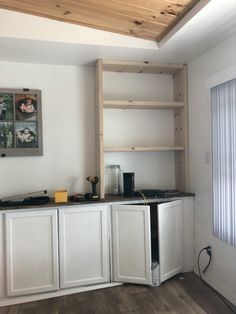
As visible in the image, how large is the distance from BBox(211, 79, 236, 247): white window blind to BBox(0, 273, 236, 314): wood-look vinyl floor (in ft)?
1.79

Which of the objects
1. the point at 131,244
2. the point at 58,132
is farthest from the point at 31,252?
the point at 58,132

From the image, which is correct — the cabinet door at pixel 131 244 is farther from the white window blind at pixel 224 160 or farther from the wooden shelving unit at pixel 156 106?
the white window blind at pixel 224 160

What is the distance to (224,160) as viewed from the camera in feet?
7.87

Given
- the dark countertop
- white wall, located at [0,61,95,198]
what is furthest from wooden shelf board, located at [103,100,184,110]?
the dark countertop

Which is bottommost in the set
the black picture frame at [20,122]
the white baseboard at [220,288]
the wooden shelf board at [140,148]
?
the white baseboard at [220,288]

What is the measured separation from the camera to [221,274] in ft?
8.24

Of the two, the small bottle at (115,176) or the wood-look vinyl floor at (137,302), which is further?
the small bottle at (115,176)

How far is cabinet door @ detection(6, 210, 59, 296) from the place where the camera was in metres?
2.46

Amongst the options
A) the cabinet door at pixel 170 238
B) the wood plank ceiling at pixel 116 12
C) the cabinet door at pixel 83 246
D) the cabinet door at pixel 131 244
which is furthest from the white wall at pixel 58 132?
the cabinet door at pixel 170 238

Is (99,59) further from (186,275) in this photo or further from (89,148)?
(186,275)

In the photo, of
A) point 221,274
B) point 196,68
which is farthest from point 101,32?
point 221,274

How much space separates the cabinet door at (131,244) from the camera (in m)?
2.66

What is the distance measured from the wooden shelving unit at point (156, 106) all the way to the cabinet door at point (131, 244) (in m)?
0.32

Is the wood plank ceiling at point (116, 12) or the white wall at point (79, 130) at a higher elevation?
the wood plank ceiling at point (116, 12)
